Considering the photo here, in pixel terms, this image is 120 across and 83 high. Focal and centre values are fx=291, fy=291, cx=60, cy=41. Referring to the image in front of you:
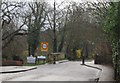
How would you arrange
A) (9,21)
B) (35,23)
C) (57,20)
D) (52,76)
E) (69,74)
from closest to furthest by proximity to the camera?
(52,76) < (69,74) < (9,21) < (35,23) < (57,20)

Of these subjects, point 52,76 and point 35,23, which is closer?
point 52,76

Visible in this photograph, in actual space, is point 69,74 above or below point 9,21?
below

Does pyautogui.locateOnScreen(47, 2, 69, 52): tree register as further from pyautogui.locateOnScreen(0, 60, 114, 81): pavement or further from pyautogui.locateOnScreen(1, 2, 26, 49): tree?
pyautogui.locateOnScreen(0, 60, 114, 81): pavement

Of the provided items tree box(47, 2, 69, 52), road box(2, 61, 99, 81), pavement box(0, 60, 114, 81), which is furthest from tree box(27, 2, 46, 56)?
road box(2, 61, 99, 81)

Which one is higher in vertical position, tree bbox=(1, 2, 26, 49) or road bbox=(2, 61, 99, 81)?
tree bbox=(1, 2, 26, 49)

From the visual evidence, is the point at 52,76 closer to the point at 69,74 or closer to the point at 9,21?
the point at 69,74

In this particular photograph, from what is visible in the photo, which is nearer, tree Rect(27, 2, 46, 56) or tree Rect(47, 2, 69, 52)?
tree Rect(27, 2, 46, 56)

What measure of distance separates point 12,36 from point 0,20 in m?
3.96

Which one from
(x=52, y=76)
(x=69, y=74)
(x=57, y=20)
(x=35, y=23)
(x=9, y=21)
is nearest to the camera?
(x=52, y=76)

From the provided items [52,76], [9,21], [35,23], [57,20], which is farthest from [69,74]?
[57,20]

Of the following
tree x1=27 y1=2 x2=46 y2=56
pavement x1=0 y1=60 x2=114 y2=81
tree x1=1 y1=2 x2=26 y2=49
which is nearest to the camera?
pavement x1=0 y1=60 x2=114 y2=81

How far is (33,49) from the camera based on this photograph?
47.6m

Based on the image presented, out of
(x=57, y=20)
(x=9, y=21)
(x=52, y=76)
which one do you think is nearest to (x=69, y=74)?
(x=52, y=76)

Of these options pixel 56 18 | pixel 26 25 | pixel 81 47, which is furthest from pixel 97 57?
pixel 81 47
